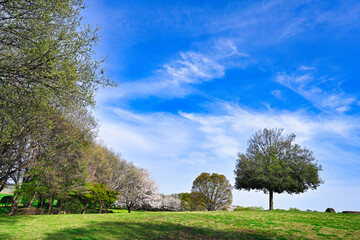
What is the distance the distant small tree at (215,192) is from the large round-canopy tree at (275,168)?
1439 cm

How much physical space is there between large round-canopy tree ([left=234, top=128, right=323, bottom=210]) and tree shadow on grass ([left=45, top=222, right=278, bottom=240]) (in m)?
21.9

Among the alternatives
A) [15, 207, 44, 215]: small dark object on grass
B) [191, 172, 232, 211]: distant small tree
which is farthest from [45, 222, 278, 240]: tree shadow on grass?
[191, 172, 232, 211]: distant small tree

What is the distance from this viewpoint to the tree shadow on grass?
579 inches

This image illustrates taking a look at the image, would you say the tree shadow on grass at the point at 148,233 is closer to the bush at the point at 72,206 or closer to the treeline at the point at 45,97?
the treeline at the point at 45,97

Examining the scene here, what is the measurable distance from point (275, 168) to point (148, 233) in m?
27.8

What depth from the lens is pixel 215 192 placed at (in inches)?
2206

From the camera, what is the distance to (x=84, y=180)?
31.4 metres

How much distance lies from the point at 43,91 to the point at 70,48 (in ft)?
8.18

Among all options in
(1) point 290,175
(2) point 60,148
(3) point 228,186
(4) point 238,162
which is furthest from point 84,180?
(3) point 228,186

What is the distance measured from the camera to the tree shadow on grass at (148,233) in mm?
14698

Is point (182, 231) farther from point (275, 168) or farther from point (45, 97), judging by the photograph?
point (275, 168)

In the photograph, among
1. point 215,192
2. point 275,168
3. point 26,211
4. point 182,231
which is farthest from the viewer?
point 215,192

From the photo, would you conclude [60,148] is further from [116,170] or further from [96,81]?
[116,170]

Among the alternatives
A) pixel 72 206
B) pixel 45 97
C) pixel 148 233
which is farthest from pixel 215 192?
pixel 45 97
